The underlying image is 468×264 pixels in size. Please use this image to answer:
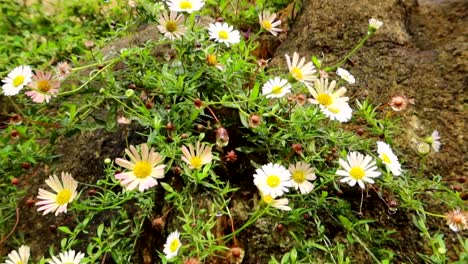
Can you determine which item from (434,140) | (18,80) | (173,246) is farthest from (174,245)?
(434,140)

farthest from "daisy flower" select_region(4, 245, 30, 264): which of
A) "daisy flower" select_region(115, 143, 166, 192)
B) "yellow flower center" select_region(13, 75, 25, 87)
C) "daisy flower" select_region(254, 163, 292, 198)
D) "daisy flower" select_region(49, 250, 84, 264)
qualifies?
"daisy flower" select_region(254, 163, 292, 198)

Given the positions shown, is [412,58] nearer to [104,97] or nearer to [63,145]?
[104,97]

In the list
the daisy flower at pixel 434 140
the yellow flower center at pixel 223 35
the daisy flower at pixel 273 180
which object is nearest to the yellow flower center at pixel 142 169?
the daisy flower at pixel 273 180

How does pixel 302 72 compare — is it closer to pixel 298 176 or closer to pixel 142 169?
pixel 298 176

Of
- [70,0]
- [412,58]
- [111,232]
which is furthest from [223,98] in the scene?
[70,0]

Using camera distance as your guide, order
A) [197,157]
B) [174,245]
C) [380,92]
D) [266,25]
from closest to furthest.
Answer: [174,245] < [197,157] < [266,25] < [380,92]

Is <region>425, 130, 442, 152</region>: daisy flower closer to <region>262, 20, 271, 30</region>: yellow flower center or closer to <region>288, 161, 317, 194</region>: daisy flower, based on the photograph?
<region>288, 161, 317, 194</region>: daisy flower
